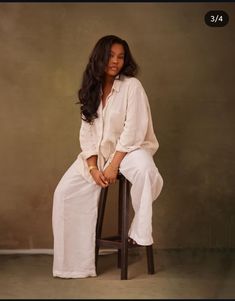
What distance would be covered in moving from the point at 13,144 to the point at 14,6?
3.17ft

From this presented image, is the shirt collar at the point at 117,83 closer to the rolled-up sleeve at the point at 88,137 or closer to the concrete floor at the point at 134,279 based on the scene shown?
the rolled-up sleeve at the point at 88,137

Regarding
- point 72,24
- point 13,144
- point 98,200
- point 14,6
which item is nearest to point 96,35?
point 72,24

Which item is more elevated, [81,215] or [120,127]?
[120,127]

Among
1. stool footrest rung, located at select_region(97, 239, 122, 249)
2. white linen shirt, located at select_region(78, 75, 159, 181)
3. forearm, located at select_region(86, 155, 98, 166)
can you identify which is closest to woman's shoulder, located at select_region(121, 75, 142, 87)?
white linen shirt, located at select_region(78, 75, 159, 181)

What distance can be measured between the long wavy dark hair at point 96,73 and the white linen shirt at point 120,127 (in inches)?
1.7

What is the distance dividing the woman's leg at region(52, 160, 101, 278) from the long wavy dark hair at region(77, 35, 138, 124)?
0.42 m

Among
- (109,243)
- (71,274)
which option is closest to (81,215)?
(109,243)

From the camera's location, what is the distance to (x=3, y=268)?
3957 millimetres

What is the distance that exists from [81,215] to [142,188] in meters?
0.44

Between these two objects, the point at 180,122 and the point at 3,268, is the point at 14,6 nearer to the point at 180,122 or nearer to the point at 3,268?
the point at 180,122

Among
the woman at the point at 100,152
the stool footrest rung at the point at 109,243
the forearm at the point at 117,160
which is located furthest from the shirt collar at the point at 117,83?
the stool footrest rung at the point at 109,243

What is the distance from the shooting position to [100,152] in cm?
381

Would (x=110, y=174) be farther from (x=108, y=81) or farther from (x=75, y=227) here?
(x=108, y=81)

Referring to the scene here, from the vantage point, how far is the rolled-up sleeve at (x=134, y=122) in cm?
370
